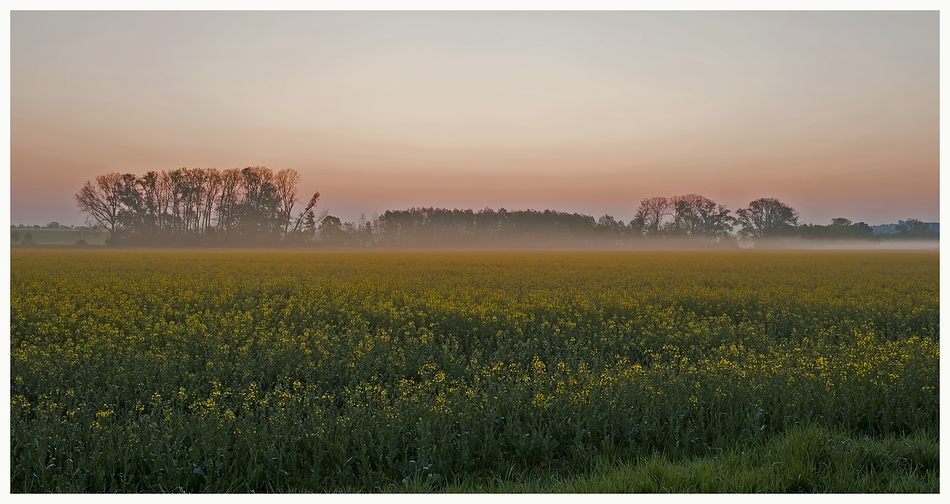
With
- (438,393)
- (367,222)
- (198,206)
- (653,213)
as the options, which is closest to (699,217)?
(653,213)

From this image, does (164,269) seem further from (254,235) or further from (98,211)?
(254,235)

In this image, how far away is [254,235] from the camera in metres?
45.1

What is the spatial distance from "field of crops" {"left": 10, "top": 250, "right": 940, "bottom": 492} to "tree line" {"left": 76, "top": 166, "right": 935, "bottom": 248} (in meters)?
23.3

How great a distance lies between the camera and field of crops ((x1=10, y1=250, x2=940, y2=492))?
4.94 m

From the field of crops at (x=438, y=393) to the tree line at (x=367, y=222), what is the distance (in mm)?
23334

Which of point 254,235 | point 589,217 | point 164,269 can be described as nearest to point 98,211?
point 254,235

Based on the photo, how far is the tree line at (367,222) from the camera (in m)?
39.1

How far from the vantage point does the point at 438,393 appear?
7.19m

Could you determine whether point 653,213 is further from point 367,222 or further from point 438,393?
point 438,393

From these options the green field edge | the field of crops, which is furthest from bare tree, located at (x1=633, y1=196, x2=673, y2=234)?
the green field edge

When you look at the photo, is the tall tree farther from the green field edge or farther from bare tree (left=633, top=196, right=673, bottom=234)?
the green field edge

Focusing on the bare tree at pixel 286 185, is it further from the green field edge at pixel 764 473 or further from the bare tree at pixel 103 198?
the green field edge at pixel 764 473

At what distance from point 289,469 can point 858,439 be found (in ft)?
16.4

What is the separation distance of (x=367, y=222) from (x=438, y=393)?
51.8 m
